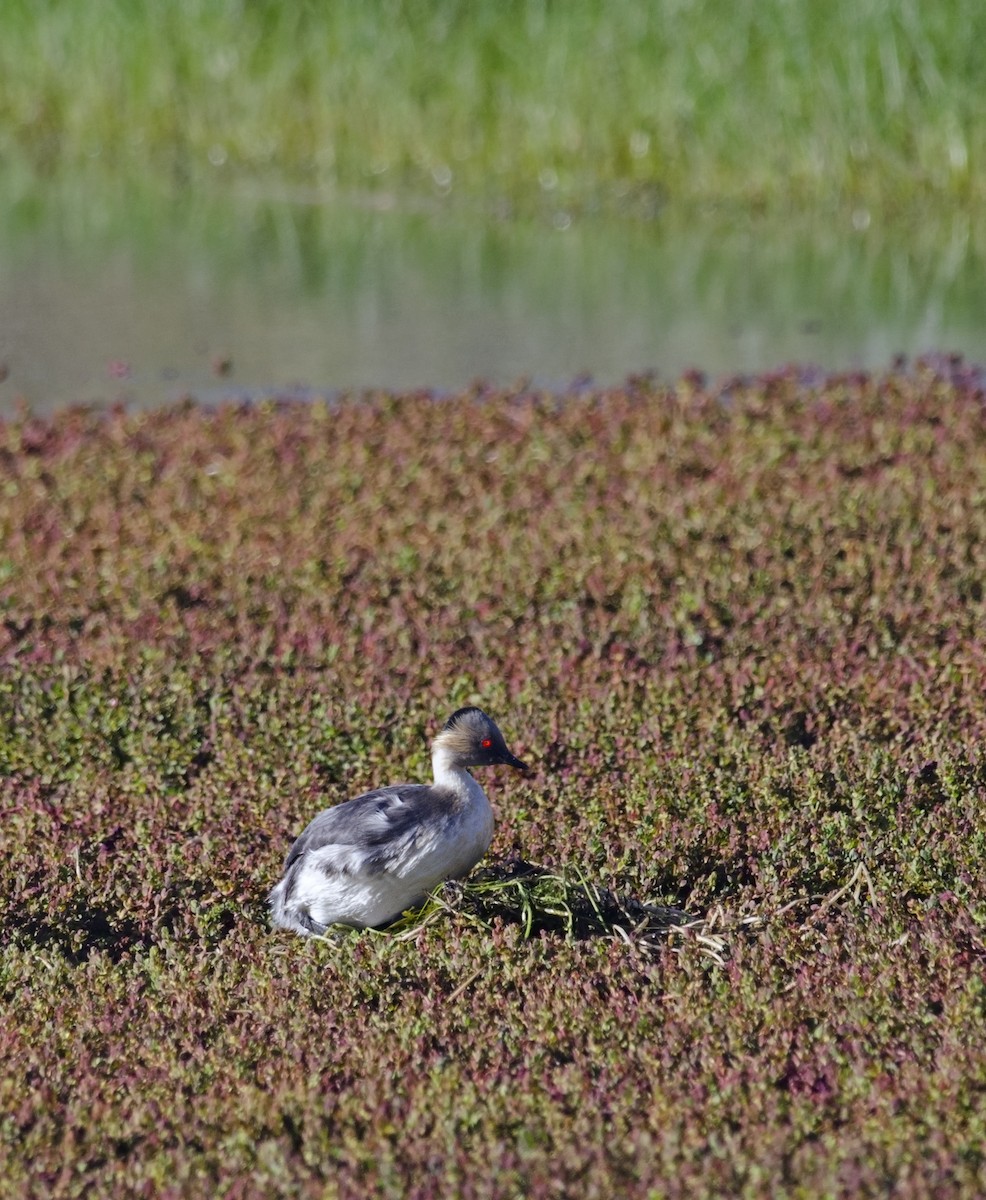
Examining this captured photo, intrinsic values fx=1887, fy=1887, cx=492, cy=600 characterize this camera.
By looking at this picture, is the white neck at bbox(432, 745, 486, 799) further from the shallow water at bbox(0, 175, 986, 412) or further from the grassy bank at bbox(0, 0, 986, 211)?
the grassy bank at bbox(0, 0, 986, 211)

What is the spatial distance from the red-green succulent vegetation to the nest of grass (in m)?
0.03

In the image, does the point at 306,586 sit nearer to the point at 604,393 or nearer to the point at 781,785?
the point at 781,785

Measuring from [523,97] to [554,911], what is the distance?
13.5m

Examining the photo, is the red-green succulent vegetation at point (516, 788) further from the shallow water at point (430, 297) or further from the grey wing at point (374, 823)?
the shallow water at point (430, 297)

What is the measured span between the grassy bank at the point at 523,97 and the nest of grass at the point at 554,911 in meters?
11.9

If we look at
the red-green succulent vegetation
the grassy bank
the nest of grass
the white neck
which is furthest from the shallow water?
the nest of grass

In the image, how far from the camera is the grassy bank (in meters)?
15.9

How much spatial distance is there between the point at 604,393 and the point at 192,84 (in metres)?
9.81

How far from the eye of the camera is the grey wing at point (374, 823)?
5074 millimetres

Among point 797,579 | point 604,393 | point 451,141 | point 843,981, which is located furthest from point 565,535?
point 451,141

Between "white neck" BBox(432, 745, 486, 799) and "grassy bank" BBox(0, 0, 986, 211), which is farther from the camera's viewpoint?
"grassy bank" BBox(0, 0, 986, 211)

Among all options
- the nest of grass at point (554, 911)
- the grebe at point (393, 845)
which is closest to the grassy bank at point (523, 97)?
the grebe at point (393, 845)

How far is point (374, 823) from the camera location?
5133 mm

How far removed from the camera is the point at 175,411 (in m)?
11.3
